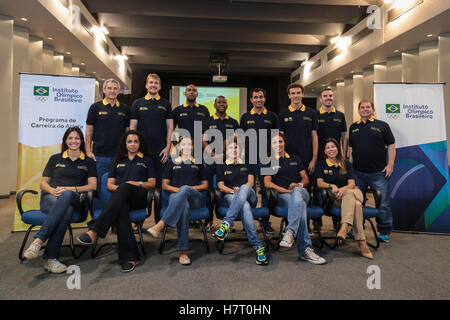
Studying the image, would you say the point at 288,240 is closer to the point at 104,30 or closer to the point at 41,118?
the point at 41,118

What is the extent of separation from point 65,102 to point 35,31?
12.9 feet

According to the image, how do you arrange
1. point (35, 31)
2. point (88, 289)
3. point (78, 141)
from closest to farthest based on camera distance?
point (88, 289) < point (78, 141) < point (35, 31)

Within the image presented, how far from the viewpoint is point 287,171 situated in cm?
316

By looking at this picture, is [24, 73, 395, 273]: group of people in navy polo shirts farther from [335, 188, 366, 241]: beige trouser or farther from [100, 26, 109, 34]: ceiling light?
[100, 26, 109, 34]: ceiling light

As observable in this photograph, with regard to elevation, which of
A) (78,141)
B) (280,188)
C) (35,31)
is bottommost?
(280,188)

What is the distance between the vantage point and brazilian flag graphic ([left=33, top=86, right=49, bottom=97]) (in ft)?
11.5

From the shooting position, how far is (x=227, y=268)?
8.24ft

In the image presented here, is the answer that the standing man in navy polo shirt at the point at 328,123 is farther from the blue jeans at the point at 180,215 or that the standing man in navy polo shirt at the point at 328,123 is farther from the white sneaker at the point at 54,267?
the white sneaker at the point at 54,267

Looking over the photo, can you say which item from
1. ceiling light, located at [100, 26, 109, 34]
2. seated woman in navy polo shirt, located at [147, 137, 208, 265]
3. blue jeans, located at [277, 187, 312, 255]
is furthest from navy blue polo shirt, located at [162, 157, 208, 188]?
ceiling light, located at [100, 26, 109, 34]

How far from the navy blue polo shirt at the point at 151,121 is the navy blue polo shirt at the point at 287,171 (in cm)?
135

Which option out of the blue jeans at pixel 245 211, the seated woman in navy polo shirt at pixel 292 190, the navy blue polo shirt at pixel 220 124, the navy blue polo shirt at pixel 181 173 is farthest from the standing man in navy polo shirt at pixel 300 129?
the navy blue polo shirt at pixel 181 173

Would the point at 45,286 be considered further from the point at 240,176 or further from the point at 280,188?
the point at 280,188

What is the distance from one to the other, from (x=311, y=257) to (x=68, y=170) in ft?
8.21
